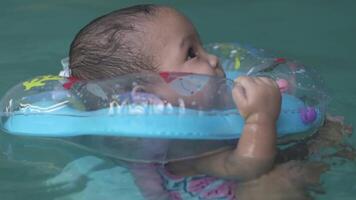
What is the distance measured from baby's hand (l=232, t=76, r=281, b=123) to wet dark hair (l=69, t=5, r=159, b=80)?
0.35m

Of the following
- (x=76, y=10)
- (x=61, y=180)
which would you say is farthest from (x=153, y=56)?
(x=76, y=10)

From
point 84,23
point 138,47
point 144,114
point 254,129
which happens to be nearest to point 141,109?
point 144,114

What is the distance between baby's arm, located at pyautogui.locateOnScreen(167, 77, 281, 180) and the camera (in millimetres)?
Answer: 2660

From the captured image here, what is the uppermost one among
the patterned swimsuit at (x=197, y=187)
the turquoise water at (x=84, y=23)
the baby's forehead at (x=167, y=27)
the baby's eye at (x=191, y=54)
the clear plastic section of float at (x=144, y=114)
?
the baby's forehead at (x=167, y=27)

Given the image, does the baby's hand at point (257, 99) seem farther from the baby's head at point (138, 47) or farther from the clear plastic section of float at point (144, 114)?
the baby's head at point (138, 47)

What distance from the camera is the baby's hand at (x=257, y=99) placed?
2.67m

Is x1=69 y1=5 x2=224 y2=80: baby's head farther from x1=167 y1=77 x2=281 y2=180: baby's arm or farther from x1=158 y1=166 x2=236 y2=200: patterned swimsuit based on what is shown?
x1=158 y1=166 x2=236 y2=200: patterned swimsuit

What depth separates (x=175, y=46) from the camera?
2.86 m

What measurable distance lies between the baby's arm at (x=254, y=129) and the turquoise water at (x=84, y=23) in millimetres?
491

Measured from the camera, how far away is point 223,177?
2.82 m

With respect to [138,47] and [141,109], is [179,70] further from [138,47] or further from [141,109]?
[141,109]

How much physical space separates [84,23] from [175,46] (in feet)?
7.44

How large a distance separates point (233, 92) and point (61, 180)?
897mm

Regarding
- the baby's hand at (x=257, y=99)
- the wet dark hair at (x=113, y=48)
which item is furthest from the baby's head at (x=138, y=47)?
the baby's hand at (x=257, y=99)
